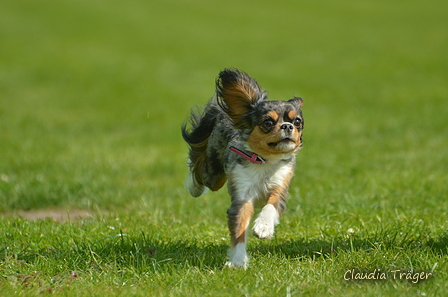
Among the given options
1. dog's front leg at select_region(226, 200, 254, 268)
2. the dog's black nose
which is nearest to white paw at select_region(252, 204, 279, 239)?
dog's front leg at select_region(226, 200, 254, 268)

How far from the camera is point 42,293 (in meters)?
4.16

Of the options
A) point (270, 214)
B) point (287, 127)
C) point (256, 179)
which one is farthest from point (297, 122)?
point (270, 214)

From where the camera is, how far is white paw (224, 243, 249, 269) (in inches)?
183

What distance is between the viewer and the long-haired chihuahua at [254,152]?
476 centimetres

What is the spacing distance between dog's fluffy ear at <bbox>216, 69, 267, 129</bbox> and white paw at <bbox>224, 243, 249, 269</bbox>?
103 cm

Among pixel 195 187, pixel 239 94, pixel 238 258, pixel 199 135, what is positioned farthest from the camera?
pixel 195 187

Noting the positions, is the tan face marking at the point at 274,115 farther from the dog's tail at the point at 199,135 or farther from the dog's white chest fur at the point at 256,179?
the dog's tail at the point at 199,135

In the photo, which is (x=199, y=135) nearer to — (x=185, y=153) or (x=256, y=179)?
(x=256, y=179)

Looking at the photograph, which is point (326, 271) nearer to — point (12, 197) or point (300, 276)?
point (300, 276)

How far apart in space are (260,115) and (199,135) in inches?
55.7

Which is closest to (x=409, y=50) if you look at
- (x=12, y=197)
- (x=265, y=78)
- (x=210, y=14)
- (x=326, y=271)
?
(x=265, y=78)

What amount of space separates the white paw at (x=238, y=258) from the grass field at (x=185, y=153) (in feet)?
0.30

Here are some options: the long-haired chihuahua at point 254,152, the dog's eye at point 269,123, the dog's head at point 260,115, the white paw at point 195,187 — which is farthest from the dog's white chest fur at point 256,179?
the white paw at point 195,187

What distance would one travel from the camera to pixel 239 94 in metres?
5.22
